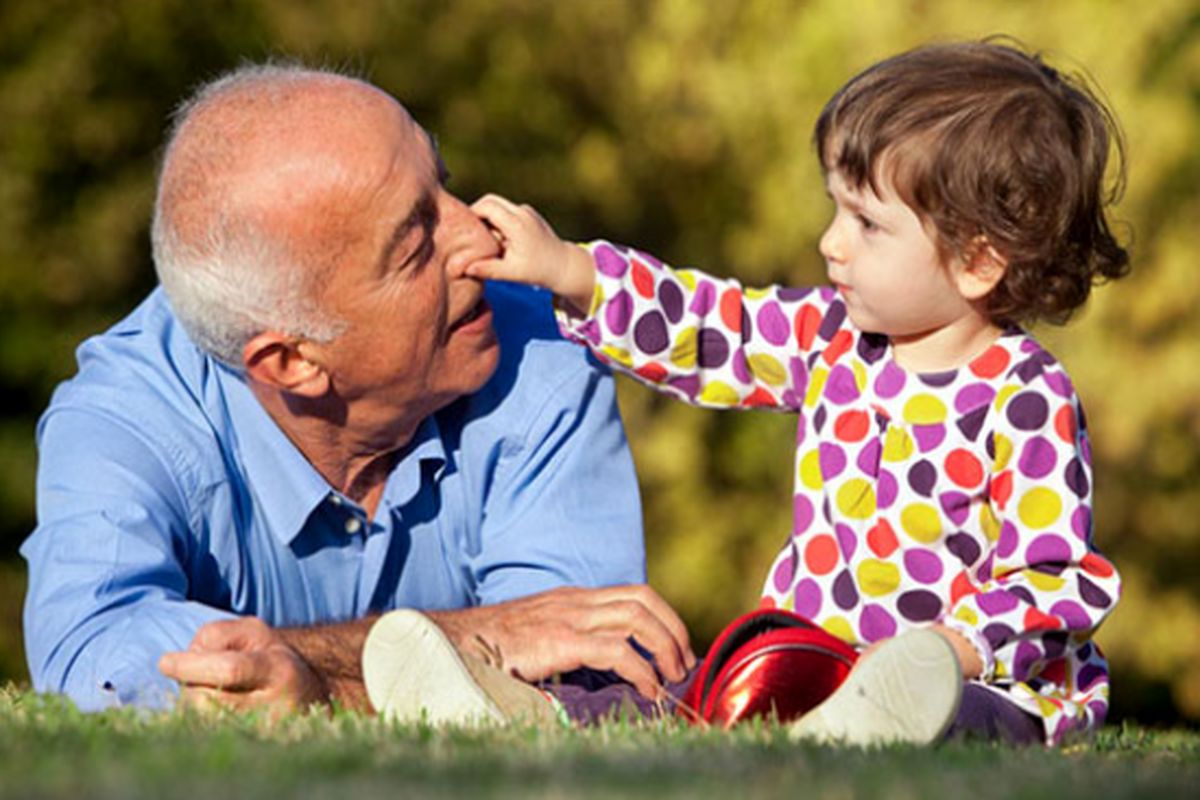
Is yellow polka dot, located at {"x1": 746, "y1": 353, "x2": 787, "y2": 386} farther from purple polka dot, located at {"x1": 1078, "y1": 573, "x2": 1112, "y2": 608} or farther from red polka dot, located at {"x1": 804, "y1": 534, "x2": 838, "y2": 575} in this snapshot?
purple polka dot, located at {"x1": 1078, "y1": 573, "x2": 1112, "y2": 608}

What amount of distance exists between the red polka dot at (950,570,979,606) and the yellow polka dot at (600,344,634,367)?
0.98 m

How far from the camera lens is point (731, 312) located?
476 cm

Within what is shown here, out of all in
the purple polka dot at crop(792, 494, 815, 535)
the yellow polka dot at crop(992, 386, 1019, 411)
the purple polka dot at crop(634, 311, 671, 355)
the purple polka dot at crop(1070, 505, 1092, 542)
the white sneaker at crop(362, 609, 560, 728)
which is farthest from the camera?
the purple polka dot at crop(634, 311, 671, 355)

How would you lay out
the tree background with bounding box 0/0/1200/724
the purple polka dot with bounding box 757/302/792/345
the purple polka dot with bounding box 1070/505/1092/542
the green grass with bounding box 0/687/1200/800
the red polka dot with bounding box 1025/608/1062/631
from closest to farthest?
the green grass with bounding box 0/687/1200/800 → the red polka dot with bounding box 1025/608/1062/631 → the purple polka dot with bounding box 1070/505/1092/542 → the purple polka dot with bounding box 757/302/792/345 → the tree background with bounding box 0/0/1200/724

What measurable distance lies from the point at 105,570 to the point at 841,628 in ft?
5.44

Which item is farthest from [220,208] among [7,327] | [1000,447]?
[7,327]

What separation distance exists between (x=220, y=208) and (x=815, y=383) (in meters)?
1.49

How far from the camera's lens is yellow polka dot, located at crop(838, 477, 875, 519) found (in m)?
4.41

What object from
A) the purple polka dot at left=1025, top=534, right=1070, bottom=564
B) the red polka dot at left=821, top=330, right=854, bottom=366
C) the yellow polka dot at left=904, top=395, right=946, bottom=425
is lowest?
the purple polka dot at left=1025, top=534, right=1070, bottom=564

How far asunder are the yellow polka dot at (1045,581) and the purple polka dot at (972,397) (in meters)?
0.46

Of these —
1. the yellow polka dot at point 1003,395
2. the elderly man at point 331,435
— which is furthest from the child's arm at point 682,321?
the yellow polka dot at point 1003,395

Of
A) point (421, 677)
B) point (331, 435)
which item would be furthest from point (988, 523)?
point (331, 435)

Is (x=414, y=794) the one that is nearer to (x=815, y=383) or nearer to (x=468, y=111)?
(x=815, y=383)

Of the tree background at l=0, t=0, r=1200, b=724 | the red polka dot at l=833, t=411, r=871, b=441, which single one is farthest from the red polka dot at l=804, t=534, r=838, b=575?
the tree background at l=0, t=0, r=1200, b=724
